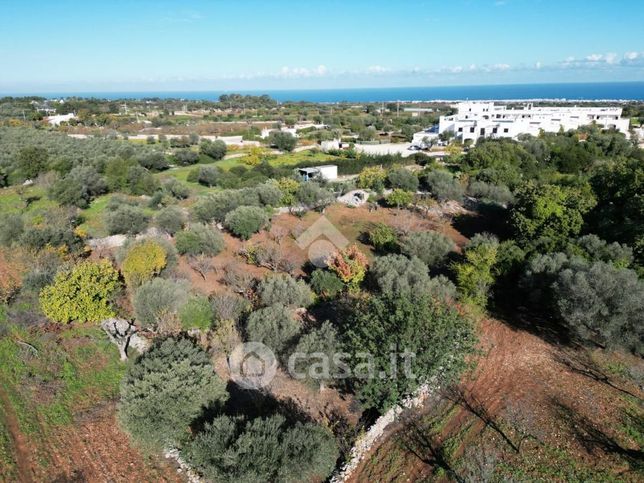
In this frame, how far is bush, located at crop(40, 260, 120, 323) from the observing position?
16.4 m

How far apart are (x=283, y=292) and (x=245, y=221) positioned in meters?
9.98

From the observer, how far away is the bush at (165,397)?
36.4ft

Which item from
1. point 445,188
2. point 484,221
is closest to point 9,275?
point 445,188

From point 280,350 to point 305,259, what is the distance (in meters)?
10.2

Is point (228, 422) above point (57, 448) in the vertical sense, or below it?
above

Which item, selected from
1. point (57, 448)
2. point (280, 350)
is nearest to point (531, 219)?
point (280, 350)

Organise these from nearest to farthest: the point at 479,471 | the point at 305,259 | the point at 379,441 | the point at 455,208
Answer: the point at 479,471, the point at 379,441, the point at 305,259, the point at 455,208

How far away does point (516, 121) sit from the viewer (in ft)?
208

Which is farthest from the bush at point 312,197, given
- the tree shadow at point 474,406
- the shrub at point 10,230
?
the tree shadow at point 474,406

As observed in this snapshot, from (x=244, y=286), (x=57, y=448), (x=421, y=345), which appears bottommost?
(x=57, y=448)

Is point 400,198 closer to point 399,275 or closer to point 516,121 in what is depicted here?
point 399,275

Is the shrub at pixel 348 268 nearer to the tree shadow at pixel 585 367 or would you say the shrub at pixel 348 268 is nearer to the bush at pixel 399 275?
the bush at pixel 399 275

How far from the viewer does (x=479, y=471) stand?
33.8 ft

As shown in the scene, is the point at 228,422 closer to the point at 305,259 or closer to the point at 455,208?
the point at 305,259
